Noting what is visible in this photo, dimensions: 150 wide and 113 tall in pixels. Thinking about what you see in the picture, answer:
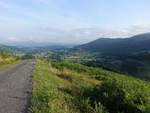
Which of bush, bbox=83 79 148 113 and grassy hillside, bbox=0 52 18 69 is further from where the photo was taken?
grassy hillside, bbox=0 52 18 69

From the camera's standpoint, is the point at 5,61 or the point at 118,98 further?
the point at 5,61

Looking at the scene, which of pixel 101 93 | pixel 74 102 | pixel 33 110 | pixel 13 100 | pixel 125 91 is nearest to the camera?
pixel 33 110

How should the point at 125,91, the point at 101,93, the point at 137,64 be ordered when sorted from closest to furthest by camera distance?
the point at 125,91, the point at 101,93, the point at 137,64

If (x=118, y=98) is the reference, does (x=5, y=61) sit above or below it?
below

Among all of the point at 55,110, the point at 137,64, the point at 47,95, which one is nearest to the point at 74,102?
the point at 47,95

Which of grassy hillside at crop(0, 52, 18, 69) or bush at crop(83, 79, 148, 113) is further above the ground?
bush at crop(83, 79, 148, 113)

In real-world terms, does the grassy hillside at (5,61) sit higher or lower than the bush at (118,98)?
lower

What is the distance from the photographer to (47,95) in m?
9.10

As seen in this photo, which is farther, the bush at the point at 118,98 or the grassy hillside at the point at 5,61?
the grassy hillside at the point at 5,61

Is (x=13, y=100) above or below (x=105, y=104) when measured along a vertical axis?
above

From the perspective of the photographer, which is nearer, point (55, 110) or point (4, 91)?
point (55, 110)

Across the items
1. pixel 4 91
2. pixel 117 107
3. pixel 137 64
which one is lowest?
pixel 137 64

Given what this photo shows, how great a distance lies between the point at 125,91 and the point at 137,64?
355ft

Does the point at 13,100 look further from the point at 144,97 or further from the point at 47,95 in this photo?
the point at 144,97
